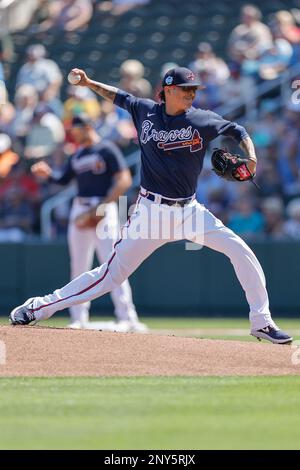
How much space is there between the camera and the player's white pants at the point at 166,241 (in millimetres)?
8547

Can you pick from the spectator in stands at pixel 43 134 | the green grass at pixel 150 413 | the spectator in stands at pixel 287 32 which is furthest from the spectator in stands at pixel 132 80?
the green grass at pixel 150 413

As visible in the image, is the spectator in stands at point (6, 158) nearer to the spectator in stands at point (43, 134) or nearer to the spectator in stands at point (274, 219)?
the spectator in stands at point (43, 134)

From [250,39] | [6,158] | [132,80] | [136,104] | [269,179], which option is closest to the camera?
[136,104]

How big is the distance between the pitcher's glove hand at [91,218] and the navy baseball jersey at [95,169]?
274 mm

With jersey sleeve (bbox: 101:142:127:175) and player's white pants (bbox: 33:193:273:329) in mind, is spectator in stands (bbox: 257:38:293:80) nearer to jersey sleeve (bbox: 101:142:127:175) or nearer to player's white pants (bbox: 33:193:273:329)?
jersey sleeve (bbox: 101:142:127:175)

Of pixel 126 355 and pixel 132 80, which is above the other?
pixel 132 80

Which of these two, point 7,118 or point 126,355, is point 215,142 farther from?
point 126,355

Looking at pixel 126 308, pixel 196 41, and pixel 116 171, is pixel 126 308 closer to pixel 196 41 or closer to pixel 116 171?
pixel 116 171

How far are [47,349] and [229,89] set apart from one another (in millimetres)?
9206

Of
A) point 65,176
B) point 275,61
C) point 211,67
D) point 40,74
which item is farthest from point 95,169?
point 40,74

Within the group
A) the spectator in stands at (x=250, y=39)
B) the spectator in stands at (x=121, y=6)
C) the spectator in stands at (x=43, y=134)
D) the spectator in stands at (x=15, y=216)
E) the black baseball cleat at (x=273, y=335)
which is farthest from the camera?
the spectator in stands at (x=121, y=6)

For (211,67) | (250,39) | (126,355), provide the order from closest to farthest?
(126,355), (211,67), (250,39)

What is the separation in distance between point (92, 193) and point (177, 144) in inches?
153

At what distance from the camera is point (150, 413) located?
6301 mm
